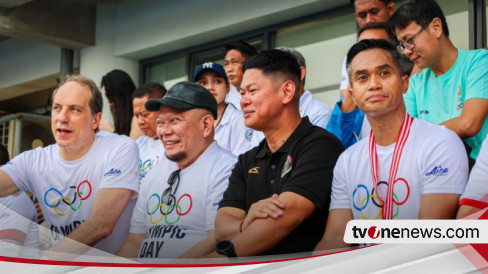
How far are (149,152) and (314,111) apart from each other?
22.7 inches

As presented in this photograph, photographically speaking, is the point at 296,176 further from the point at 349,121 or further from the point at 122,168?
the point at 122,168

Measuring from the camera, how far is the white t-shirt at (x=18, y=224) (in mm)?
1715

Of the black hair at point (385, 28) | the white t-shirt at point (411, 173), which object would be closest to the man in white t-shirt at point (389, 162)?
the white t-shirt at point (411, 173)

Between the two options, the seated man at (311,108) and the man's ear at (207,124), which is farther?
the seated man at (311,108)

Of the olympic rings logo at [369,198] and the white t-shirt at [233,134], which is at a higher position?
the white t-shirt at [233,134]

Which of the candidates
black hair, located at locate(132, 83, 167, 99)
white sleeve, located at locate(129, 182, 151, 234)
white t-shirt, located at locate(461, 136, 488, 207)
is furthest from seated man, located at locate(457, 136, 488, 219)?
black hair, located at locate(132, 83, 167, 99)

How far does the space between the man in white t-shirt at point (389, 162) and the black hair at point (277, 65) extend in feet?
0.63

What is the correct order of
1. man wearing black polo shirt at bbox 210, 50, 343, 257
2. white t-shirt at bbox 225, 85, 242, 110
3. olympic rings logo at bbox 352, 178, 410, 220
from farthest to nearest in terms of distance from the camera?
1. white t-shirt at bbox 225, 85, 242, 110
2. man wearing black polo shirt at bbox 210, 50, 343, 257
3. olympic rings logo at bbox 352, 178, 410, 220

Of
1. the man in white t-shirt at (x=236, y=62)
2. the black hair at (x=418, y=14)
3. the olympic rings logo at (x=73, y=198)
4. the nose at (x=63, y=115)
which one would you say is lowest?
the olympic rings logo at (x=73, y=198)

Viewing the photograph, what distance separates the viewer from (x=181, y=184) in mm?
1609

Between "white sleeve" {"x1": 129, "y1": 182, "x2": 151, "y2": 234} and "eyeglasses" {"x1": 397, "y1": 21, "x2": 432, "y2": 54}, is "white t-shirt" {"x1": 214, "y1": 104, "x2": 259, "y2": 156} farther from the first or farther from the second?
"eyeglasses" {"x1": 397, "y1": 21, "x2": 432, "y2": 54}

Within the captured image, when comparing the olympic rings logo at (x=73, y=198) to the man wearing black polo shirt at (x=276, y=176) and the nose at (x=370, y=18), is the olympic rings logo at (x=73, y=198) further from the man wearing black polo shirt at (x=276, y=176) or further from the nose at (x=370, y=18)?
the nose at (x=370, y=18)

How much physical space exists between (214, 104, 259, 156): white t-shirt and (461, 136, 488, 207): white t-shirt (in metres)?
0.95

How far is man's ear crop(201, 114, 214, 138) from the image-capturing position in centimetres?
166
